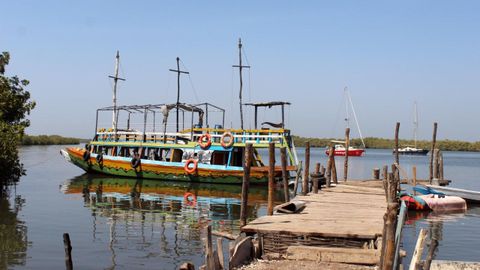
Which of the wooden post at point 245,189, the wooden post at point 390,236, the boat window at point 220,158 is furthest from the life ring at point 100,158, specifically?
the wooden post at point 390,236

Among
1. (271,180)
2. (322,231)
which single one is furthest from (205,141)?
(322,231)

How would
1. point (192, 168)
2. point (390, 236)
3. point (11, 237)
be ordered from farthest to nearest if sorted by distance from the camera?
point (192, 168) < point (11, 237) < point (390, 236)

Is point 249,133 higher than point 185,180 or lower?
higher

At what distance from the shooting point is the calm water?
14.1 meters

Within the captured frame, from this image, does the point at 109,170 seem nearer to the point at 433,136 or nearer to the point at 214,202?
the point at 214,202

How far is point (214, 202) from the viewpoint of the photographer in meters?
26.3

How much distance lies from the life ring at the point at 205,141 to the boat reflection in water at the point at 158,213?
8.18 feet

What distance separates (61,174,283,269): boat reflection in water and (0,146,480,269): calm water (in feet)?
0.08

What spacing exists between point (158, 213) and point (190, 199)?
5283 millimetres

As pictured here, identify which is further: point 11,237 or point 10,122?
point 10,122

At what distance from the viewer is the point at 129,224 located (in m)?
19.0

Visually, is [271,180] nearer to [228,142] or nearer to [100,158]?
[228,142]

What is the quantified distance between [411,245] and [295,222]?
6.91 meters

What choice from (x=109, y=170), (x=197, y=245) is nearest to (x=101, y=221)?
(x=197, y=245)
